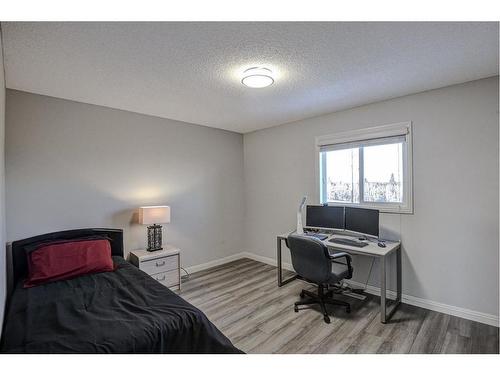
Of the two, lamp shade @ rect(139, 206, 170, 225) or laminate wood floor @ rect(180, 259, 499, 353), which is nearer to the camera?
laminate wood floor @ rect(180, 259, 499, 353)

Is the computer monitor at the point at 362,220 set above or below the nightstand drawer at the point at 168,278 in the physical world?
above

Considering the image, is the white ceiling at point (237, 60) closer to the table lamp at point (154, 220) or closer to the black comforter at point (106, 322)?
the table lamp at point (154, 220)

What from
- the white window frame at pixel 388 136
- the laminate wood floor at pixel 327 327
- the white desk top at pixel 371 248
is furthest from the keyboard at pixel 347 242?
the laminate wood floor at pixel 327 327

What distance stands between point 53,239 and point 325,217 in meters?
3.14

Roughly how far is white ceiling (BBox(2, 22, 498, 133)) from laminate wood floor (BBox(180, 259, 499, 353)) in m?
2.32

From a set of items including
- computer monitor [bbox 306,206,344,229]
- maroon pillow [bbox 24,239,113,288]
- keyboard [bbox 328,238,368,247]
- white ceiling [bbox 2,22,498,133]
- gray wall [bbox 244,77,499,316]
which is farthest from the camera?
computer monitor [bbox 306,206,344,229]

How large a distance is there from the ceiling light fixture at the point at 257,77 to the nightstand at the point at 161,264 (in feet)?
7.37

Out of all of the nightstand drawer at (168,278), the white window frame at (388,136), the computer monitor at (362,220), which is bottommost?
the nightstand drawer at (168,278)

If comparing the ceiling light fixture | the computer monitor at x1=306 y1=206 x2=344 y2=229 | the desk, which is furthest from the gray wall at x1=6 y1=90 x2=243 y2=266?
the desk

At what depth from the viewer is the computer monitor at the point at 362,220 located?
9.13ft

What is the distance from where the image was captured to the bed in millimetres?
1344

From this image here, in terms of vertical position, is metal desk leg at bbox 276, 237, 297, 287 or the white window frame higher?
the white window frame

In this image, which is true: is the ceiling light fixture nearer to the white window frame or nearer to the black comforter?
the white window frame
